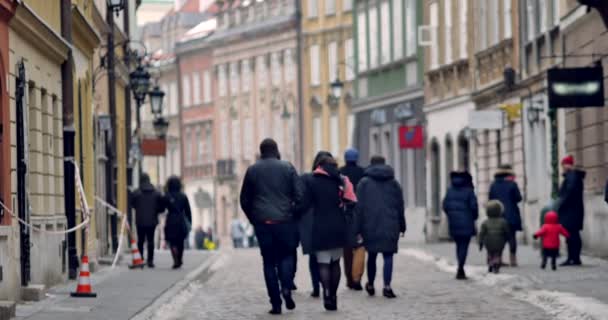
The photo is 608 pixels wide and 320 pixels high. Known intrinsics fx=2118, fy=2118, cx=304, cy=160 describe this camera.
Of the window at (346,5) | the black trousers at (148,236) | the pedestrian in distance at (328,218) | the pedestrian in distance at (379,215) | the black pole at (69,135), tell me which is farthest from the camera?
the window at (346,5)

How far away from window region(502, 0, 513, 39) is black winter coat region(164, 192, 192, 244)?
14.0 m

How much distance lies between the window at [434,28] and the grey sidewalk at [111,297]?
23103 mm

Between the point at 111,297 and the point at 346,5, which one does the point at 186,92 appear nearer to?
the point at 346,5

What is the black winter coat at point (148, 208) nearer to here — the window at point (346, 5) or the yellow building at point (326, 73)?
the yellow building at point (326, 73)

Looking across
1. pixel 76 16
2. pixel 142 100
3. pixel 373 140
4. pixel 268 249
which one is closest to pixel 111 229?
pixel 142 100

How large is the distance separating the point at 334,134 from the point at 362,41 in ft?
64.7

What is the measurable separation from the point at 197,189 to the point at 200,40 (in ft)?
25.5

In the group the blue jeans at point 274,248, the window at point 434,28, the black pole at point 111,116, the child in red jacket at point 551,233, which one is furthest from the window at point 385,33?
the blue jeans at point 274,248

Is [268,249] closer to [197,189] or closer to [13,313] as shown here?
[13,313]

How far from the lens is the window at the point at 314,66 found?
91.5m

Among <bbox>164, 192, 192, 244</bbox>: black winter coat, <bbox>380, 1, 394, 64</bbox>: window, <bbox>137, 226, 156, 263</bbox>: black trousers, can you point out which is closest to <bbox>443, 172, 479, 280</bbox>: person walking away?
<bbox>164, 192, 192, 244</bbox>: black winter coat

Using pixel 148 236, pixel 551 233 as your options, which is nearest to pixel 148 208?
pixel 148 236

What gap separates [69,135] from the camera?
2939 centimetres

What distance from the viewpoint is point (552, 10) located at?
140 feet
